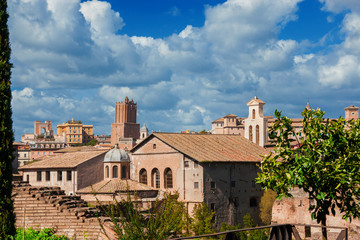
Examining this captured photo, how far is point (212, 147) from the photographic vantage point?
4738 centimetres

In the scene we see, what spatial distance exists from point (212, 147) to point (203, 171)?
4.66 meters

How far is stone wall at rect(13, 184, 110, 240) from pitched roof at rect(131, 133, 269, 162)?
22.4 meters

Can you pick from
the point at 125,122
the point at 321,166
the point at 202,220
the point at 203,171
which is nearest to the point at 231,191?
the point at 203,171

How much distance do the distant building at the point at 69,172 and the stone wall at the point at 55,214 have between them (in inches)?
1037

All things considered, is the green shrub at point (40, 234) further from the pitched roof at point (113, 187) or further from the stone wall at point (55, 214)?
the pitched roof at point (113, 187)

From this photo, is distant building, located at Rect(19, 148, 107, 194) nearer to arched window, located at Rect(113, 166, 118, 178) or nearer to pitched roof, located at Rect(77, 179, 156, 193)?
arched window, located at Rect(113, 166, 118, 178)

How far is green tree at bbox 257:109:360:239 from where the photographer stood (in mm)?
16234

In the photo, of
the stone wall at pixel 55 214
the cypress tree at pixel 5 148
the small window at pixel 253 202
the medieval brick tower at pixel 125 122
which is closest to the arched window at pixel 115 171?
the small window at pixel 253 202

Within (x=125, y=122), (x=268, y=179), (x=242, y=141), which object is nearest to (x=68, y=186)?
(x=242, y=141)

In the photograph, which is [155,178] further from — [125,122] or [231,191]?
[125,122]

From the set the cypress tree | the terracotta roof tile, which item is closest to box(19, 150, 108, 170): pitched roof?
the terracotta roof tile

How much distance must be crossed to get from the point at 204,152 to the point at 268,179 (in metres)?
28.1

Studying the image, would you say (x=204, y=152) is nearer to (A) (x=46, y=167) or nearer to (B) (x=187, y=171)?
(B) (x=187, y=171)

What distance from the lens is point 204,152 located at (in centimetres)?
4534
